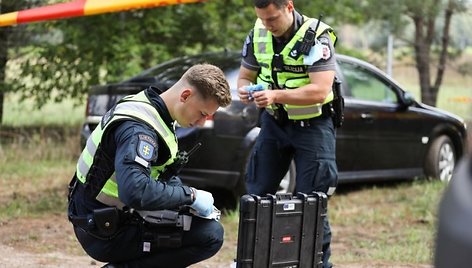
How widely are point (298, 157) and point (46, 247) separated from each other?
7.37 ft

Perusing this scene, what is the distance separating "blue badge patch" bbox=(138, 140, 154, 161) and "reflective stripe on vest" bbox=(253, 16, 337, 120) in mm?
1452

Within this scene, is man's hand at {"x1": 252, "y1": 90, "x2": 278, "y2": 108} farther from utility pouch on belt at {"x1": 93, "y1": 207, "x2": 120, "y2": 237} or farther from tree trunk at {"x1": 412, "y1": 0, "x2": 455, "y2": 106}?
tree trunk at {"x1": 412, "y1": 0, "x2": 455, "y2": 106}

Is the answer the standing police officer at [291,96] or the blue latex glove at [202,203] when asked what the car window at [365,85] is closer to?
the standing police officer at [291,96]

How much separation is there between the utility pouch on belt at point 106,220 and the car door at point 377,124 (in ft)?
15.5

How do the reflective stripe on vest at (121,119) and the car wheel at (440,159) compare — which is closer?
the reflective stripe on vest at (121,119)

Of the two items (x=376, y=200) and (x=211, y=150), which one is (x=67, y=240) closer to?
(x=211, y=150)

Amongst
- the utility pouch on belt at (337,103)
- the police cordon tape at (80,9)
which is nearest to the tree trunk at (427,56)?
the police cordon tape at (80,9)

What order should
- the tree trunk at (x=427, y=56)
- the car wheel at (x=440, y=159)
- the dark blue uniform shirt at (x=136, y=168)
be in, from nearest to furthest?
the dark blue uniform shirt at (x=136, y=168)
the car wheel at (x=440, y=159)
the tree trunk at (x=427, y=56)

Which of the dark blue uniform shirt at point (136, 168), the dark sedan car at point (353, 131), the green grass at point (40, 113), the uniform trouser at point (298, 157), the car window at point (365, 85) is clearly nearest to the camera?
the dark blue uniform shirt at point (136, 168)

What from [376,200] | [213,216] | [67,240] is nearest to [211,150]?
[67,240]

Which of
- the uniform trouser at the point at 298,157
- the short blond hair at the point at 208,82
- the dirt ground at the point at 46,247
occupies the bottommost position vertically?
the dirt ground at the point at 46,247

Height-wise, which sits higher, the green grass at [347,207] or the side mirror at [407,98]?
the side mirror at [407,98]

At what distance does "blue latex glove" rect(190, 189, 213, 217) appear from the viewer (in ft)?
12.9

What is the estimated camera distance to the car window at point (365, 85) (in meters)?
8.48
